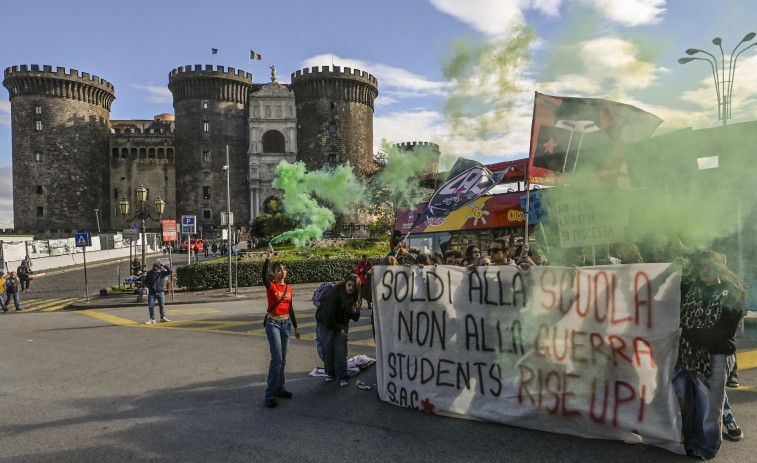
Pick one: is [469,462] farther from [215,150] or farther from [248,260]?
[215,150]

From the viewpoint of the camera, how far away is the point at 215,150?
6781 centimetres

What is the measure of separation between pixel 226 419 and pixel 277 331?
121cm

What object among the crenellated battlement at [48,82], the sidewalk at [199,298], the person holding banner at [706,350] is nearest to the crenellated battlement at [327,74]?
the crenellated battlement at [48,82]

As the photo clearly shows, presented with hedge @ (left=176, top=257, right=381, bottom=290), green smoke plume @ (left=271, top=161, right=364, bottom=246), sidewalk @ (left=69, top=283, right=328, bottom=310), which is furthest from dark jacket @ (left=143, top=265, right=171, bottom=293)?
green smoke plume @ (left=271, top=161, right=364, bottom=246)

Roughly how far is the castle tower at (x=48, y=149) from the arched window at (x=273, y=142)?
23878mm

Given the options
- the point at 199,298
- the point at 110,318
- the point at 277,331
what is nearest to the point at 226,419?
the point at 277,331

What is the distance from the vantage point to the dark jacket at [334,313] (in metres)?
7.18

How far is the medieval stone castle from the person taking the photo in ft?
216

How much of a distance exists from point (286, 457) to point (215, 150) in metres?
67.5

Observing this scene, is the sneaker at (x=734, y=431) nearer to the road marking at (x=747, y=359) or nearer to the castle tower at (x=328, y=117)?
the road marking at (x=747, y=359)

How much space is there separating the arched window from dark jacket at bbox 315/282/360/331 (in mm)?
63412

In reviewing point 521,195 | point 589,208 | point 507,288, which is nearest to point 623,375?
point 507,288

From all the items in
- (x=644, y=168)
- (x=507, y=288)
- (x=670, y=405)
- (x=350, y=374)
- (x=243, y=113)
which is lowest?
(x=350, y=374)

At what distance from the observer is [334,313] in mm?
7191
